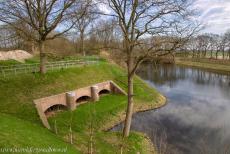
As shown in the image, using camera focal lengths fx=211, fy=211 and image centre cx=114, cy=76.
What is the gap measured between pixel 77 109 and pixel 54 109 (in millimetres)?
1900

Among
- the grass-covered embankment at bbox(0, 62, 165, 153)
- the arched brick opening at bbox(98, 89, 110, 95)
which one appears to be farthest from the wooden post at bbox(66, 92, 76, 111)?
the arched brick opening at bbox(98, 89, 110, 95)

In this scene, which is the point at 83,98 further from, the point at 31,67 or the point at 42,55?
the point at 42,55

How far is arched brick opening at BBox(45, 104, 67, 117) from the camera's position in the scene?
16706mm

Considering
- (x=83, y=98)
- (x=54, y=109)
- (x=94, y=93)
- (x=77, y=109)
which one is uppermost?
(x=94, y=93)

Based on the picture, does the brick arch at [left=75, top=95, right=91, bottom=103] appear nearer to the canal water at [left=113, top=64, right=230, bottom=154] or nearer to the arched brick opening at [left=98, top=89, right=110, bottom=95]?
the arched brick opening at [left=98, top=89, right=110, bottom=95]

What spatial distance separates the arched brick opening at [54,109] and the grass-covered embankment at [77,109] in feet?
2.47

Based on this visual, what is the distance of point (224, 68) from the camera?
54125mm

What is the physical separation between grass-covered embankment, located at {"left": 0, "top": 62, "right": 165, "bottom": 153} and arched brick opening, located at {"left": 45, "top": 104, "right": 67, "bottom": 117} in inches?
29.7

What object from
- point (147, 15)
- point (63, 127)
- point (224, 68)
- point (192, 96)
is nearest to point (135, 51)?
point (147, 15)

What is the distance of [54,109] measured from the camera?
696 inches

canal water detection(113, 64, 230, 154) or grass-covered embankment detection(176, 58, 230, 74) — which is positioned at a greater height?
grass-covered embankment detection(176, 58, 230, 74)

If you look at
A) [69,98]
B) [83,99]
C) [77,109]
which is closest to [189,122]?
[77,109]

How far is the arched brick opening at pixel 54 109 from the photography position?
1671cm


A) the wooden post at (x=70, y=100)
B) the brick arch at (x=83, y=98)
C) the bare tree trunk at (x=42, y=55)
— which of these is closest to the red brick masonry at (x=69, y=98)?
the wooden post at (x=70, y=100)
